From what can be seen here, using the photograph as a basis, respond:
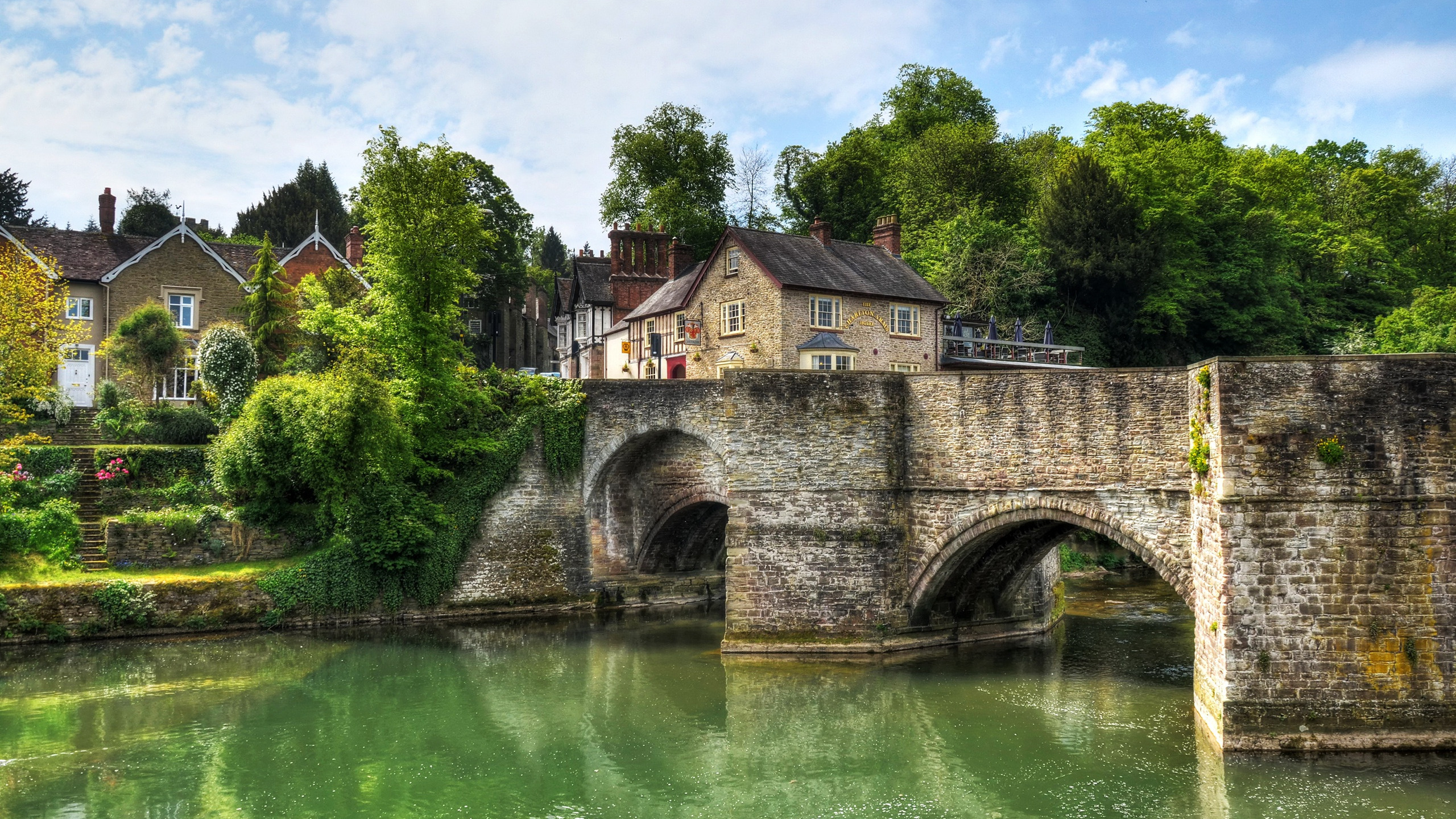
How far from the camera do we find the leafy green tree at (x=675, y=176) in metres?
46.7

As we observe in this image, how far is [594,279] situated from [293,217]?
2210 centimetres

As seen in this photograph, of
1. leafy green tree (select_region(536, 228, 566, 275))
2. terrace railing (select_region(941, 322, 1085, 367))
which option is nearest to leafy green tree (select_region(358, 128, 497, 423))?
terrace railing (select_region(941, 322, 1085, 367))

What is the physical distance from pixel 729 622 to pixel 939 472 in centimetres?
488

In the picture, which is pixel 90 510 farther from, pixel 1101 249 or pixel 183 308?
pixel 1101 249

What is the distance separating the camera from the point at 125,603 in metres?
21.7

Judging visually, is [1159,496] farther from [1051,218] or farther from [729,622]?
[1051,218]

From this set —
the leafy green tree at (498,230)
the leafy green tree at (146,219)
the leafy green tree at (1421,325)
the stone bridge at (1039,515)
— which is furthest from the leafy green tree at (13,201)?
the leafy green tree at (1421,325)

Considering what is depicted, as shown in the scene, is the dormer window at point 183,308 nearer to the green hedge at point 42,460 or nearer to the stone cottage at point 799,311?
the green hedge at point 42,460

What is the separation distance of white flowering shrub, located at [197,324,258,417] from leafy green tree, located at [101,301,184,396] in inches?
163

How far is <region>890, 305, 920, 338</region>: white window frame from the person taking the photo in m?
32.8

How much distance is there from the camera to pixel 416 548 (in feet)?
80.1

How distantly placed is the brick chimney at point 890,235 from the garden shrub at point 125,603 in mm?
24490

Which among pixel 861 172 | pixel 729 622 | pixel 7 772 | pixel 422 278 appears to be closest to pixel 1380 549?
pixel 729 622

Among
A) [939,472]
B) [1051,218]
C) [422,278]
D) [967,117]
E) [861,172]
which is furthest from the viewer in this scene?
[967,117]
